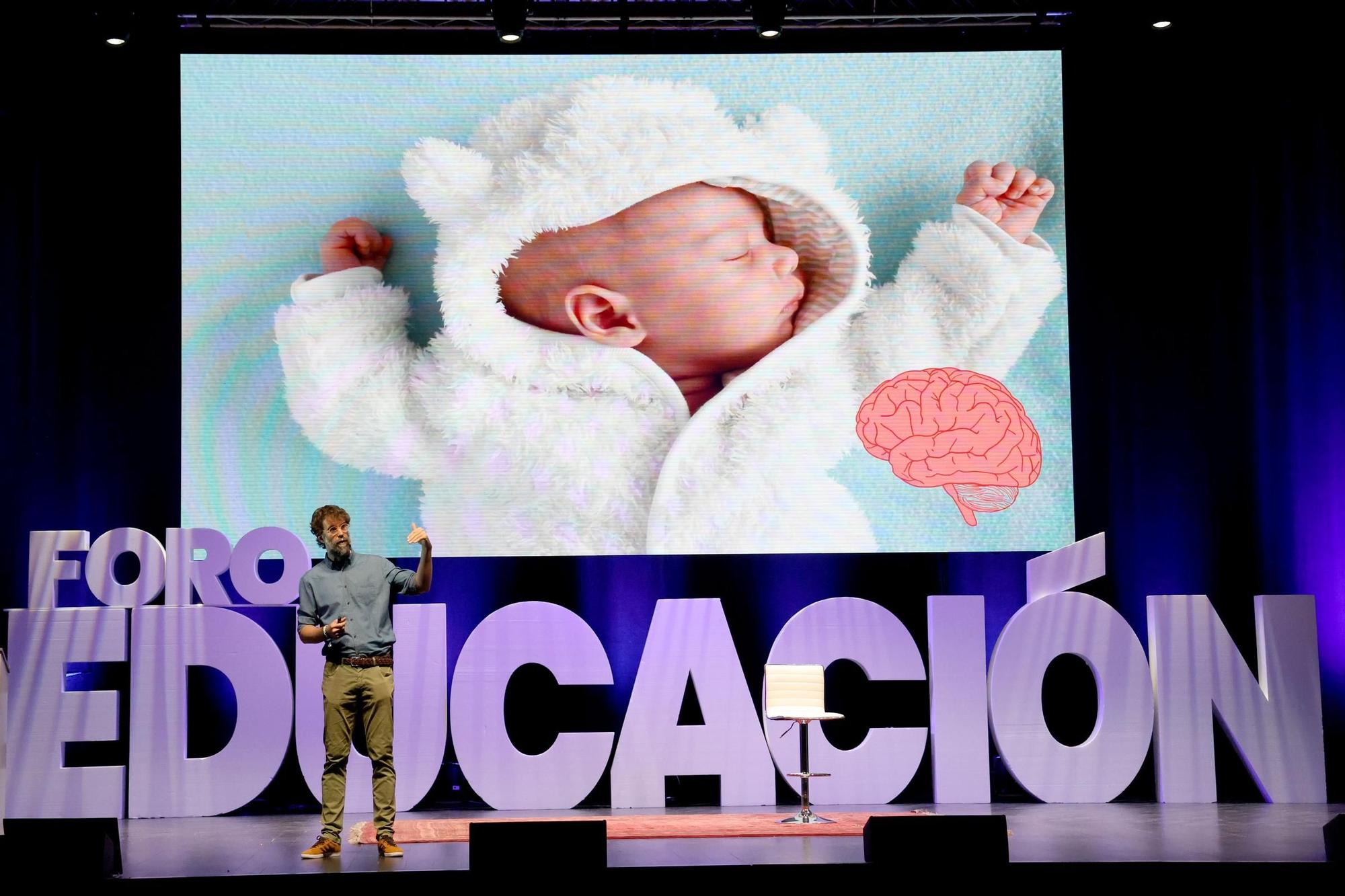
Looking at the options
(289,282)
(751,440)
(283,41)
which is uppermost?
(283,41)

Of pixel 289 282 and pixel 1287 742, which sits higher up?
pixel 289 282

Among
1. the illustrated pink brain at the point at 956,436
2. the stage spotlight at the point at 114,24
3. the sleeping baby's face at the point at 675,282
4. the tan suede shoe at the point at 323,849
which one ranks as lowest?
the tan suede shoe at the point at 323,849

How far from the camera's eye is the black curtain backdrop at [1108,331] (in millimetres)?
7277

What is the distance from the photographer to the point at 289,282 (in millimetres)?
7156

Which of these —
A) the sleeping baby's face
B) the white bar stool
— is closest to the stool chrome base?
the white bar stool

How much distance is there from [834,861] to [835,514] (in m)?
2.39

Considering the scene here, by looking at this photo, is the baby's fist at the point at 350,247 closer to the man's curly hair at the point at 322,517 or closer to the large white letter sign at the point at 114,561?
the large white letter sign at the point at 114,561

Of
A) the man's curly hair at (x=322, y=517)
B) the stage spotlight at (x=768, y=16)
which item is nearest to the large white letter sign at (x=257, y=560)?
the man's curly hair at (x=322, y=517)

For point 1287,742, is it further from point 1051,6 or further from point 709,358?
point 1051,6

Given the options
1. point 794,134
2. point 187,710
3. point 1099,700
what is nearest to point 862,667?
point 1099,700

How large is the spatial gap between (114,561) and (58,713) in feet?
2.49

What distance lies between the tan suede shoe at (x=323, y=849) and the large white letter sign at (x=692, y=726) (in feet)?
6.19

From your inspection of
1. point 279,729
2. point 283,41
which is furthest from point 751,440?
point 283,41

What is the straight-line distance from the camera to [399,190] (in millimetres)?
7215
